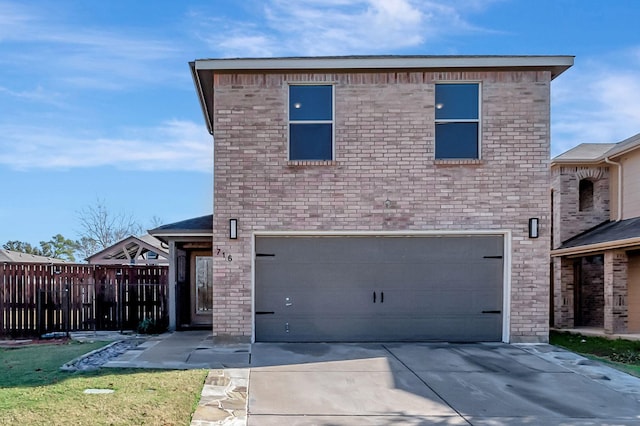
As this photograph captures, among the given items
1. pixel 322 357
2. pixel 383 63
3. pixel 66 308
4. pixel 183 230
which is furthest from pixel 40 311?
pixel 383 63

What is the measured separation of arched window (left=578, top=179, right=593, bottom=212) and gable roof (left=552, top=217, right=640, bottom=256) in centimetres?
105

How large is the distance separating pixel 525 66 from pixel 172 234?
8172mm

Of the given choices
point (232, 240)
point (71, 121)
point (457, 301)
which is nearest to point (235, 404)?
point (232, 240)

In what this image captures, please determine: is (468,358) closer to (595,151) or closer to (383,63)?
(383,63)

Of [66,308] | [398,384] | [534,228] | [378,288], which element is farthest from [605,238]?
[66,308]

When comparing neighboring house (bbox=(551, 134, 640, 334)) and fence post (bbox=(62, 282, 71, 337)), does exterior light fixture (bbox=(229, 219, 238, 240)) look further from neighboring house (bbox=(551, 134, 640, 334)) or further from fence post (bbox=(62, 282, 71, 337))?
neighboring house (bbox=(551, 134, 640, 334))

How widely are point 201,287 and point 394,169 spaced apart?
6.03 meters

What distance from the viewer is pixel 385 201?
30.8 ft

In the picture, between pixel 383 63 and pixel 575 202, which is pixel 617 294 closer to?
pixel 575 202

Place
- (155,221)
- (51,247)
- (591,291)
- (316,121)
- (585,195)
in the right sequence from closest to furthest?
(316,121), (591,291), (585,195), (155,221), (51,247)

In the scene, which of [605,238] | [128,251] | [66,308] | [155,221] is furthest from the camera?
[155,221]

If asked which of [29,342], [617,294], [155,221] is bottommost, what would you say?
[29,342]

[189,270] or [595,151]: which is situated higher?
[595,151]

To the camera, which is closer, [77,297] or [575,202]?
[77,297]
